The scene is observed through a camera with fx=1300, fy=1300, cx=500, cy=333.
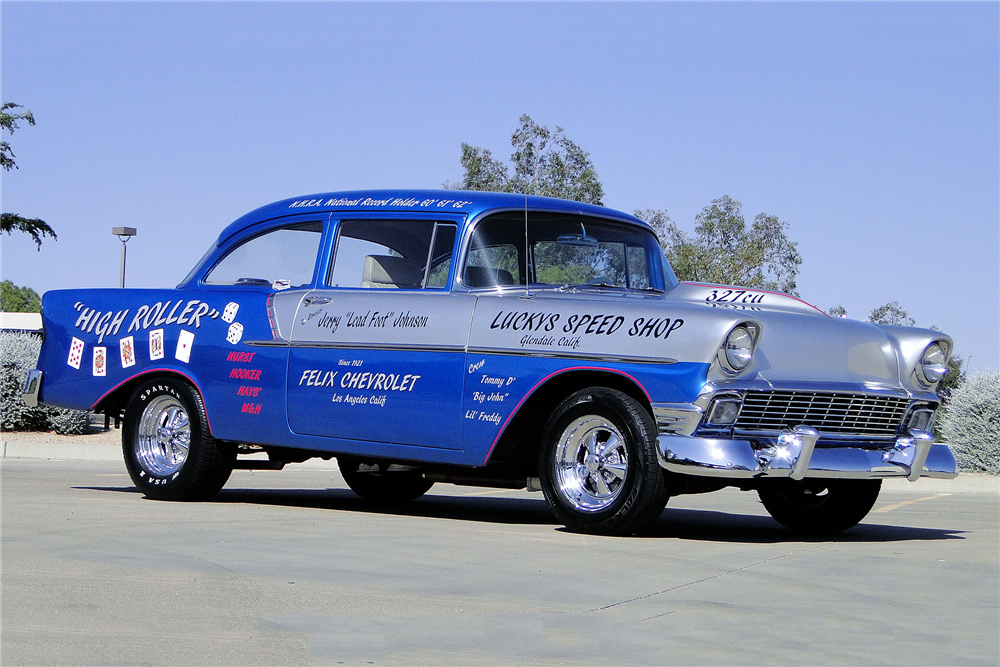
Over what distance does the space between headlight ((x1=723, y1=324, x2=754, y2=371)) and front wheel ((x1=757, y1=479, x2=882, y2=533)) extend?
1269 millimetres

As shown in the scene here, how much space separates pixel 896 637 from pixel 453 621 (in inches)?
62.6

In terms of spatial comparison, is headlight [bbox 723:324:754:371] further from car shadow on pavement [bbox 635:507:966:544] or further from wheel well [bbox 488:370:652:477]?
car shadow on pavement [bbox 635:507:966:544]

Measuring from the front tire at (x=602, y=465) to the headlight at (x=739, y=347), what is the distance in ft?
1.78

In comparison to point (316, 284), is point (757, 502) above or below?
below

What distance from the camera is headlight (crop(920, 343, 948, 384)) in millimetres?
7531

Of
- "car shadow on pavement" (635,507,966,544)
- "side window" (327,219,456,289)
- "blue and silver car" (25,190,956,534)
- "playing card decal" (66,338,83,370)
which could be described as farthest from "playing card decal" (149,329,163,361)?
"car shadow on pavement" (635,507,966,544)

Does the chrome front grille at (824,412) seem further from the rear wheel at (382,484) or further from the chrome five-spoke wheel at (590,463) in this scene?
the rear wheel at (382,484)

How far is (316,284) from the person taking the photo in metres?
8.56

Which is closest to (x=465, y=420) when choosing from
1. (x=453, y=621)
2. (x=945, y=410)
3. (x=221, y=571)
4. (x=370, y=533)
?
(x=370, y=533)

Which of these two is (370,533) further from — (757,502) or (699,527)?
(757,502)

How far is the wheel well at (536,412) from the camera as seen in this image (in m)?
7.25

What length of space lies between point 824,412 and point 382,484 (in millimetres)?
3737

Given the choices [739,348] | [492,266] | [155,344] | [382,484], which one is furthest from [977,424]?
[155,344]

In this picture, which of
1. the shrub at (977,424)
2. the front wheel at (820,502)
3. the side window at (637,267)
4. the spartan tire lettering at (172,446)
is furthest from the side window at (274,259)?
the shrub at (977,424)
